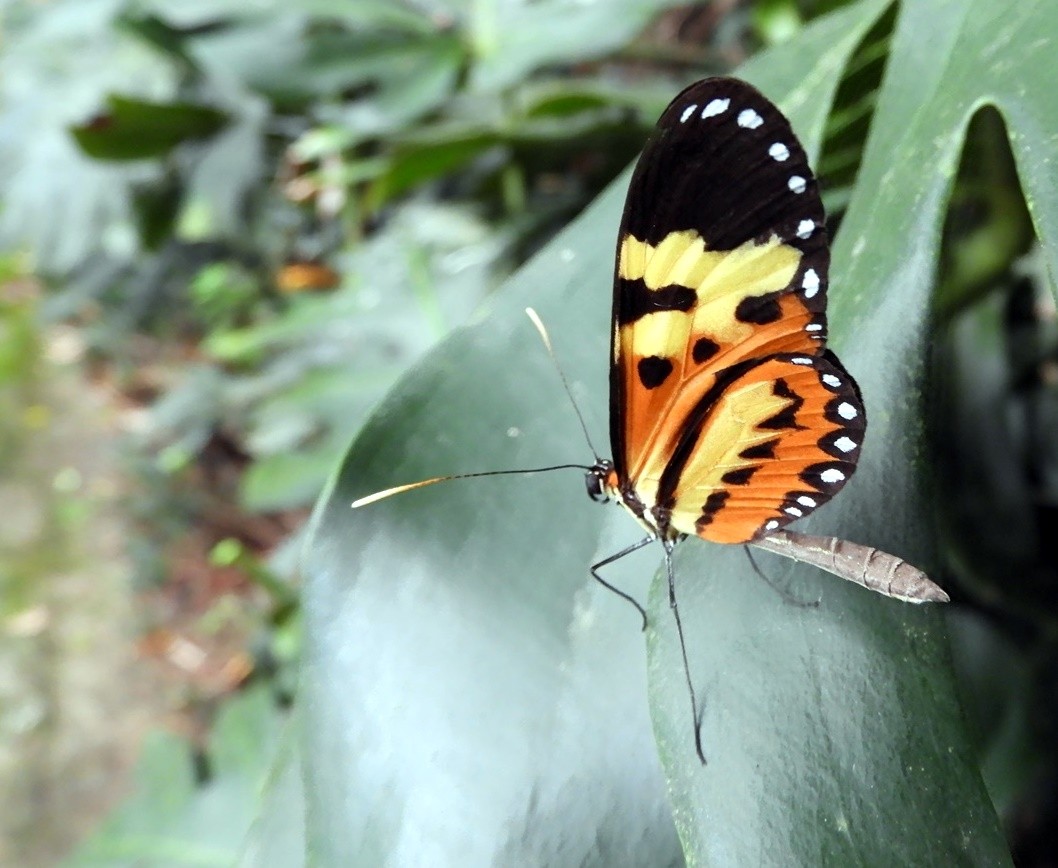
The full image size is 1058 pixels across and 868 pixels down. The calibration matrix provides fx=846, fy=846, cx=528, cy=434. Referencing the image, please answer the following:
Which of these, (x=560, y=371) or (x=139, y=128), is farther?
(x=139, y=128)

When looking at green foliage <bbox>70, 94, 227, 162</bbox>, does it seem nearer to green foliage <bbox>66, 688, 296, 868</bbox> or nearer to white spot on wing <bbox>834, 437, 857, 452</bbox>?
green foliage <bbox>66, 688, 296, 868</bbox>

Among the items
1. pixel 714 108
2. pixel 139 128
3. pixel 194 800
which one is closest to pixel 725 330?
pixel 714 108

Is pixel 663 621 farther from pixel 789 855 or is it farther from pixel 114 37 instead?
pixel 114 37

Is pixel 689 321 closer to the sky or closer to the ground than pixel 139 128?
closer to the sky

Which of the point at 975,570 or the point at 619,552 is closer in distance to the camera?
the point at 619,552

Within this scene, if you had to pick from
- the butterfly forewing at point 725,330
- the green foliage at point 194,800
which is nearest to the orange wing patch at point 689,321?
the butterfly forewing at point 725,330

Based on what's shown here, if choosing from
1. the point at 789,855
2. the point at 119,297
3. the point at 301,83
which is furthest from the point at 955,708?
the point at 119,297

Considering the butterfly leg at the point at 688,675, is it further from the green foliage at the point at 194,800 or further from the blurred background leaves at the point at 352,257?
the green foliage at the point at 194,800

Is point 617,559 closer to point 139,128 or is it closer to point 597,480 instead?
point 597,480
